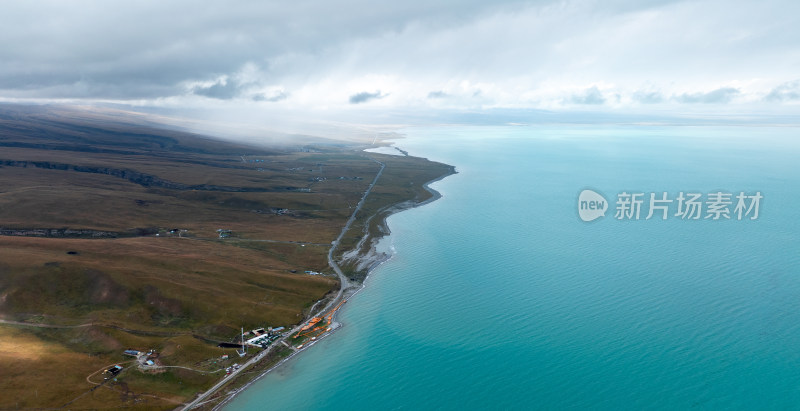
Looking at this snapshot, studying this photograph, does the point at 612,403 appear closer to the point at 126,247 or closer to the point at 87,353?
the point at 87,353

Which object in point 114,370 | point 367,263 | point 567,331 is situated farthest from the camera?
point 367,263

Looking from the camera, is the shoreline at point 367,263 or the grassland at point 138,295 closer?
the grassland at point 138,295

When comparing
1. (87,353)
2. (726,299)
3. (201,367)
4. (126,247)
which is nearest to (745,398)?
(726,299)

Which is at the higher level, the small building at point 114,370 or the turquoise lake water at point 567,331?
the turquoise lake water at point 567,331

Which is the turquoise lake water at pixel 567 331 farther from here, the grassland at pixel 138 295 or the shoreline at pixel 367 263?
the grassland at pixel 138 295

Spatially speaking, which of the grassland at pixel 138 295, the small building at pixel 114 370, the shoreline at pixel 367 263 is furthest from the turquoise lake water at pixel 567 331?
the small building at pixel 114 370

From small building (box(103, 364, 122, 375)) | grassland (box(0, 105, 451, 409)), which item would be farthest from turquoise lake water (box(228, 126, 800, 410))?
small building (box(103, 364, 122, 375))

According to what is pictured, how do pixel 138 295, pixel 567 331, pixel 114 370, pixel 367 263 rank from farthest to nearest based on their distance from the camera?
pixel 367 263 < pixel 138 295 < pixel 567 331 < pixel 114 370

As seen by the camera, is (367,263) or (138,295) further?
(367,263)

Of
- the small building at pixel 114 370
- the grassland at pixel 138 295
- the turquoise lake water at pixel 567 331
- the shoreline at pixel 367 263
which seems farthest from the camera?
the small building at pixel 114 370

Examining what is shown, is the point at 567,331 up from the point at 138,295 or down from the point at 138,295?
up

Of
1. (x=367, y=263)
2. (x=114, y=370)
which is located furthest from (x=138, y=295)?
(x=367, y=263)

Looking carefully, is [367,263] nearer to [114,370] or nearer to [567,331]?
[567,331]
